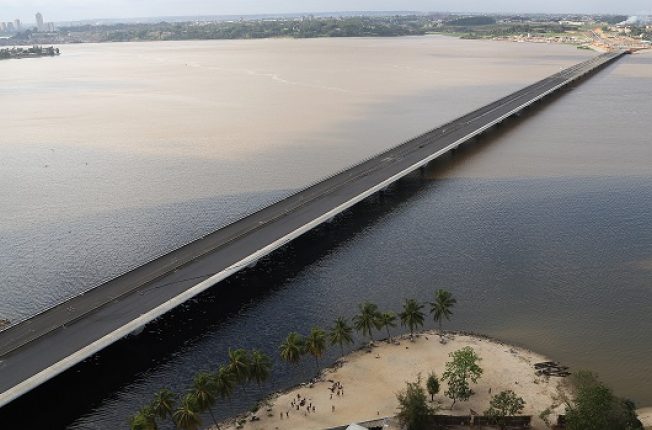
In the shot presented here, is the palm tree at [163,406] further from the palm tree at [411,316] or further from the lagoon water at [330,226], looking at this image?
the palm tree at [411,316]

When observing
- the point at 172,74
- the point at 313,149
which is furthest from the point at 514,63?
the point at 313,149

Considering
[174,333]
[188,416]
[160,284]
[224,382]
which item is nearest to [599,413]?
[224,382]

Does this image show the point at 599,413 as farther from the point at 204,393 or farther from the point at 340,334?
the point at 204,393

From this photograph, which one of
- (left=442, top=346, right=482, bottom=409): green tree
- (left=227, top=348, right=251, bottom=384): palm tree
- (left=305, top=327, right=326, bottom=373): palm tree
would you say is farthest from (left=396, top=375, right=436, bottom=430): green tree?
(left=227, top=348, right=251, bottom=384): palm tree

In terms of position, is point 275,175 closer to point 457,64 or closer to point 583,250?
point 583,250

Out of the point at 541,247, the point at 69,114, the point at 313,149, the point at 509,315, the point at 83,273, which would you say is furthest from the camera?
the point at 69,114

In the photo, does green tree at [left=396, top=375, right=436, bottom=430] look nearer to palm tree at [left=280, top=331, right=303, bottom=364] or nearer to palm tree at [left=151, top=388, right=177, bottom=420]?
palm tree at [left=280, top=331, right=303, bottom=364]
